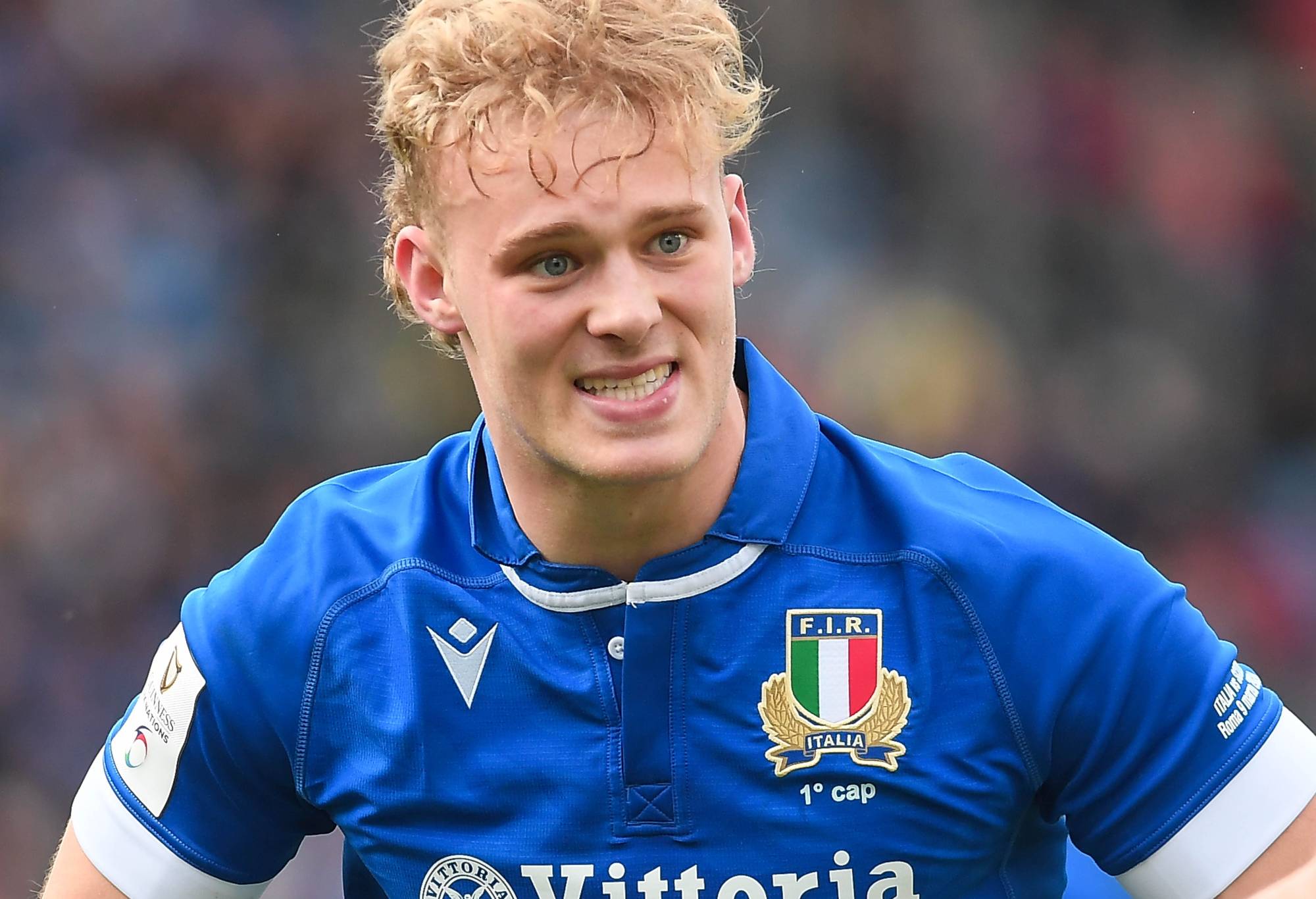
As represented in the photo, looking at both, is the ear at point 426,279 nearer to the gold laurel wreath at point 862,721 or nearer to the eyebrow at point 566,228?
the eyebrow at point 566,228

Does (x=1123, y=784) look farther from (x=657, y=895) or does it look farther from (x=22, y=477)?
(x=22, y=477)

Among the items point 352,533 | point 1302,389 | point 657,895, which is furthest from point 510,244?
point 1302,389

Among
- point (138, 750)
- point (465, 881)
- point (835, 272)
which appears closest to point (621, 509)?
point (465, 881)

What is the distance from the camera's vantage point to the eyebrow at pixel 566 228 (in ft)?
7.73

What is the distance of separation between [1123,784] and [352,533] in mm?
1183

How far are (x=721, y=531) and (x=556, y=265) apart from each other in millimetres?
452

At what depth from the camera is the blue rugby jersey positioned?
8.00ft

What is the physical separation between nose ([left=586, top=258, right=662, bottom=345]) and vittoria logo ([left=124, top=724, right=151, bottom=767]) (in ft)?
3.29

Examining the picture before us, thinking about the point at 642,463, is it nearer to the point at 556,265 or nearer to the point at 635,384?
the point at 635,384

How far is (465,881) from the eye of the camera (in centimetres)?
257

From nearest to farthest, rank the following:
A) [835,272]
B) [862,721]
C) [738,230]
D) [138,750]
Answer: [862,721] < [738,230] < [138,750] < [835,272]

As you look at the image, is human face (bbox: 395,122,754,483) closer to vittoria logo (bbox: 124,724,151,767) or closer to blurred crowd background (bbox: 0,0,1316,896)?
vittoria logo (bbox: 124,724,151,767)

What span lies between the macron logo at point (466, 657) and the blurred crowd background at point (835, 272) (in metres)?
3.79

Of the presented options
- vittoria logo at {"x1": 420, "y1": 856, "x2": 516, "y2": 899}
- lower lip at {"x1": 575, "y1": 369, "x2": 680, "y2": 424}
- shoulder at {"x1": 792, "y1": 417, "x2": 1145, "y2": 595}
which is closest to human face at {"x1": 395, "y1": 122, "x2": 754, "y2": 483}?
lower lip at {"x1": 575, "y1": 369, "x2": 680, "y2": 424}
